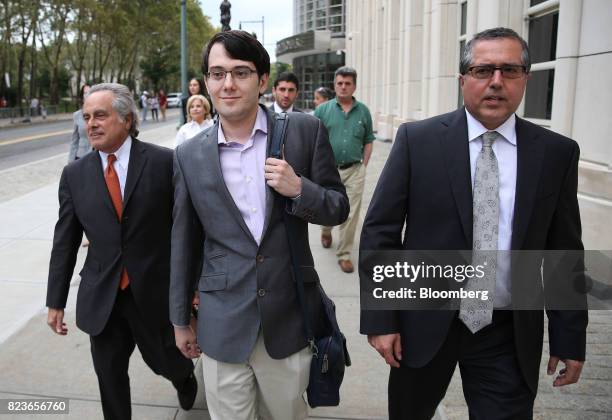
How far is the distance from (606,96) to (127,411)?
5.03 metres

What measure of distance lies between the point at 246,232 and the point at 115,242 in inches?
37.1

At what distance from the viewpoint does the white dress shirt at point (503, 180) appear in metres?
2.24

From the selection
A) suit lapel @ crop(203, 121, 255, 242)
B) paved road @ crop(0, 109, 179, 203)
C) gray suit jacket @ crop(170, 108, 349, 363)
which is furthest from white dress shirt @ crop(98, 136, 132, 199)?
paved road @ crop(0, 109, 179, 203)

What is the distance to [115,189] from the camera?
2.96m

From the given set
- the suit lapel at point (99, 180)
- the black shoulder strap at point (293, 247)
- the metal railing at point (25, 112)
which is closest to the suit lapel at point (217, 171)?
the black shoulder strap at point (293, 247)

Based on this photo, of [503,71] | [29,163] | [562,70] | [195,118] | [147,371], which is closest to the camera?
[503,71]

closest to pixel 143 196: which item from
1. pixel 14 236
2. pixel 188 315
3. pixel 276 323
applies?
pixel 188 315

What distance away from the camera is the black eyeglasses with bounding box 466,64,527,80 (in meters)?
2.14

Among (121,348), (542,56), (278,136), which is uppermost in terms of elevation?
(542,56)

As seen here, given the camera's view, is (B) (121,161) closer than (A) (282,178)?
No

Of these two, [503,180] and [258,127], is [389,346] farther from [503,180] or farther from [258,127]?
[258,127]

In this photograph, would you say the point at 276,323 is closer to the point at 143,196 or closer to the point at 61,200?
the point at 143,196

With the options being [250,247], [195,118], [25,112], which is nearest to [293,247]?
[250,247]

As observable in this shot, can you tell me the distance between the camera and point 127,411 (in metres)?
3.02
